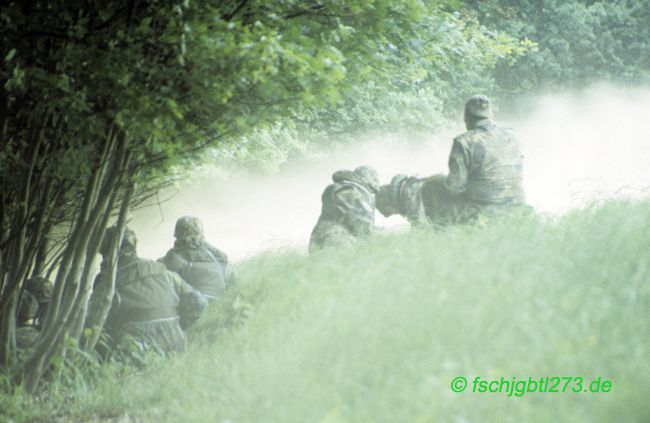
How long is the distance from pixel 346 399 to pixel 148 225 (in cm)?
1925

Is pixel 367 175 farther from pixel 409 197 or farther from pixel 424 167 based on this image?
pixel 424 167

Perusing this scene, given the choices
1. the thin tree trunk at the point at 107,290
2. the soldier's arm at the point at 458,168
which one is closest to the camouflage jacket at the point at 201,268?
the thin tree trunk at the point at 107,290

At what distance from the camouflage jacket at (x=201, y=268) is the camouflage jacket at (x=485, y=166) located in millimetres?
3285

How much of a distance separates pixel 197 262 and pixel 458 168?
368 centimetres

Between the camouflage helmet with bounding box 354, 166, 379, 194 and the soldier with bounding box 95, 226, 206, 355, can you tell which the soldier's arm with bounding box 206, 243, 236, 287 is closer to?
the soldier with bounding box 95, 226, 206, 355

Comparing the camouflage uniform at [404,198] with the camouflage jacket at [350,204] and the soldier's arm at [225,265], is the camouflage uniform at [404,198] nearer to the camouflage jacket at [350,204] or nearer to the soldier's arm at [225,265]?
the camouflage jacket at [350,204]

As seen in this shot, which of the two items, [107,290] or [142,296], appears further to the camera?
[142,296]

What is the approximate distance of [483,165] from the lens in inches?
372

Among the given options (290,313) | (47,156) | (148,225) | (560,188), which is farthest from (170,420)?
(148,225)

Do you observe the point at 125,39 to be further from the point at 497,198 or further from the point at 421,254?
the point at 497,198

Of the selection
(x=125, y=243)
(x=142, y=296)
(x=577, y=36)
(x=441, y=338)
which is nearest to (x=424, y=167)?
(x=577, y=36)

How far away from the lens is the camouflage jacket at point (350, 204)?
9.98m

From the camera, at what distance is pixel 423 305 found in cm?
566

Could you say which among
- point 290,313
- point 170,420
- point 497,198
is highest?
point 497,198
